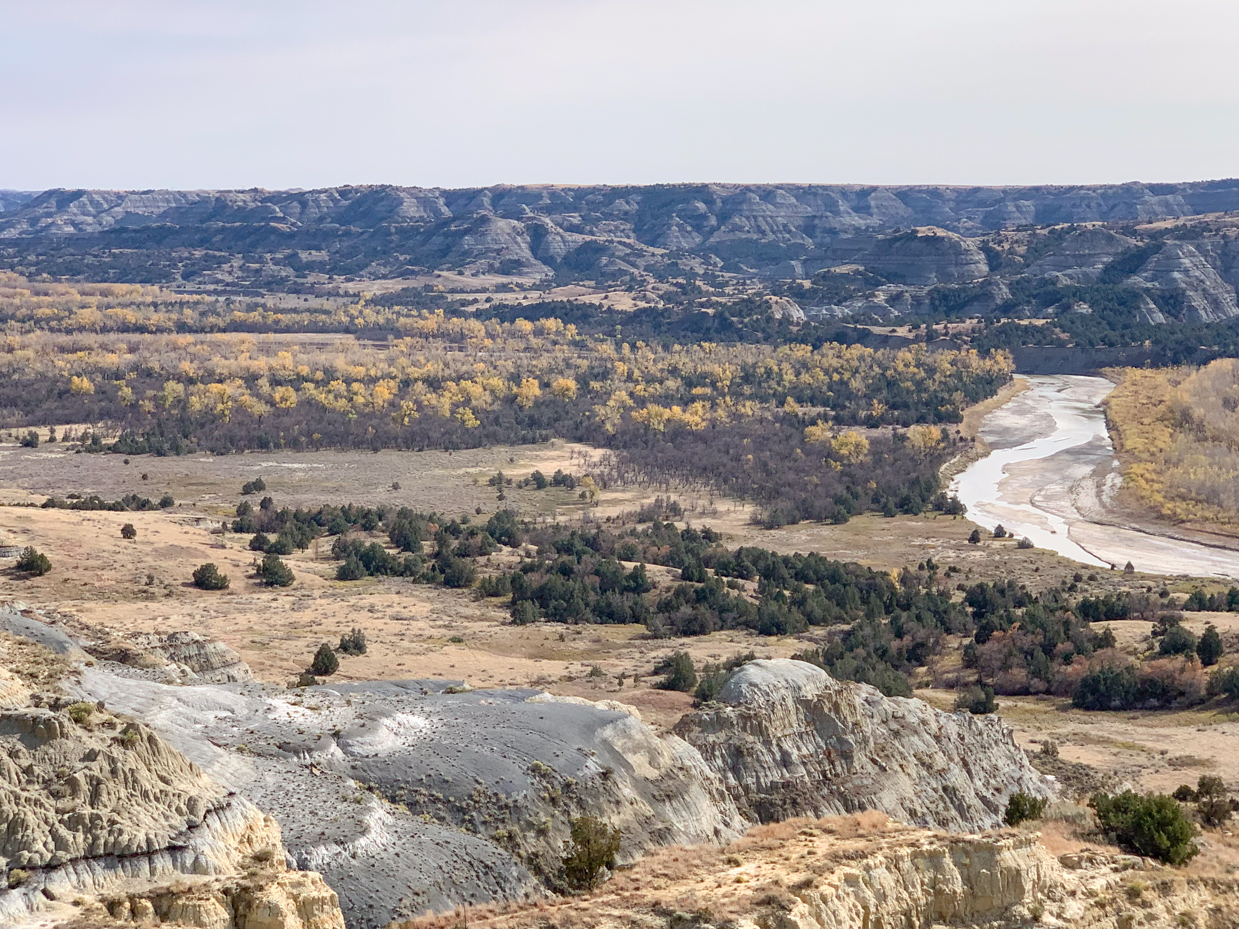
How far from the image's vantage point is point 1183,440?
4050 inches

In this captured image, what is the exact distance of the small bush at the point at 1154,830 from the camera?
2642cm

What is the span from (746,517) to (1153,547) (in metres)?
26.7

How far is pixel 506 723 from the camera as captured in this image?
91.2ft

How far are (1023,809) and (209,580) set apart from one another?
37774 mm

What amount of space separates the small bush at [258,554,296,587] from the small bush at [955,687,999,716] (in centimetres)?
3036

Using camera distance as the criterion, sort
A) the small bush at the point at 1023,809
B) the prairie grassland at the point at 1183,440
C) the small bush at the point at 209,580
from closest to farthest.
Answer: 1. the small bush at the point at 1023,809
2. the small bush at the point at 209,580
3. the prairie grassland at the point at 1183,440

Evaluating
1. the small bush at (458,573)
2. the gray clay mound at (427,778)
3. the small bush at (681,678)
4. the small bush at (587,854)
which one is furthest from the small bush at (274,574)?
the small bush at (587,854)

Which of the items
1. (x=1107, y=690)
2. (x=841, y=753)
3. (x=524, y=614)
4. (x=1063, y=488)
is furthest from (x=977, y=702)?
(x=1063, y=488)

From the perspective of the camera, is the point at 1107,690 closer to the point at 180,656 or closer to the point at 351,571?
the point at 180,656

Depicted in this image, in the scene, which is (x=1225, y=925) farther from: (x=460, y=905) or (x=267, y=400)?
(x=267, y=400)

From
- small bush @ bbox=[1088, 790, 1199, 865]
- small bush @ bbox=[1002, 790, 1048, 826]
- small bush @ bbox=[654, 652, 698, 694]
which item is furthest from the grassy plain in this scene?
small bush @ bbox=[1088, 790, 1199, 865]

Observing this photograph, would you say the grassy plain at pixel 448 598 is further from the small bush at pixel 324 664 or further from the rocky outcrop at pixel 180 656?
the rocky outcrop at pixel 180 656

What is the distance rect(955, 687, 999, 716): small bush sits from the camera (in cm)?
4466

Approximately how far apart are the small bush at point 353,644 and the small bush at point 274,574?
12368 mm
